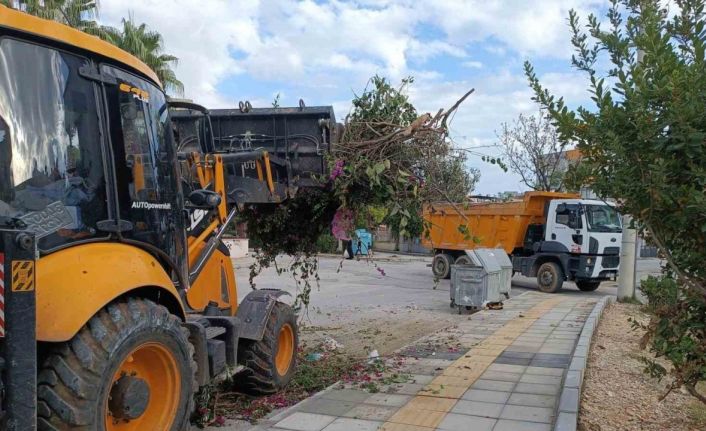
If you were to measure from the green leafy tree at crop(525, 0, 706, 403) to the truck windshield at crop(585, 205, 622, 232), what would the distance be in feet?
45.6

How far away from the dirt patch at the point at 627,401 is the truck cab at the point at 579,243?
940 centimetres

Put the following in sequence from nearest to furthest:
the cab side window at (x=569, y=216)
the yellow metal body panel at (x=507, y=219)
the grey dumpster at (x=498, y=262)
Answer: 1. the grey dumpster at (x=498, y=262)
2. the cab side window at (x=569, y=216)
3. the yellow metal body panel at (x=507, y=219)

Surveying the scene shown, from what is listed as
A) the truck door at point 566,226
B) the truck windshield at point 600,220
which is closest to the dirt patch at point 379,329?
the truck door at point 566,226

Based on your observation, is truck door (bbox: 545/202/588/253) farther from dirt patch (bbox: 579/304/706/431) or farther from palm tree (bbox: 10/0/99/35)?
palm tree (bbox: 10/0/99/35)

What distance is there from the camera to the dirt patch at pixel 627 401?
528 cm

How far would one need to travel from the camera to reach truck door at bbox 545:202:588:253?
17.5m

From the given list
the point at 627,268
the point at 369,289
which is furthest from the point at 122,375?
the point at 369,289

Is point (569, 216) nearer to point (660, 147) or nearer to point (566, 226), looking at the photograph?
point (566, 226)

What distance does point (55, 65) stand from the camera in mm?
3451

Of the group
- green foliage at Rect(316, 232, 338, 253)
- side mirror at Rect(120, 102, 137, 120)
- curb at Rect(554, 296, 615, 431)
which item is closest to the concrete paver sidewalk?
curb at Rect(554, 296, 615, 431)

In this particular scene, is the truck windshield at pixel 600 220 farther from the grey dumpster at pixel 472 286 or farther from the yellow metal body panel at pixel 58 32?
the yellow metal body panel at pixel 58 32

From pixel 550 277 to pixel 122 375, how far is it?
16141 millimetres

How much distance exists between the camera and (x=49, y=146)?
338cm

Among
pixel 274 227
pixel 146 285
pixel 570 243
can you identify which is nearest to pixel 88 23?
pixel 274 227
